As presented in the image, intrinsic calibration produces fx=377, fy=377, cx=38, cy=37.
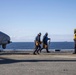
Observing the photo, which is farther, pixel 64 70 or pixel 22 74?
pixel 64 70

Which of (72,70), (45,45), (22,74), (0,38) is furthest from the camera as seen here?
(45,45)

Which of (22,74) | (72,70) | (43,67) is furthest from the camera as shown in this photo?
(43,67)

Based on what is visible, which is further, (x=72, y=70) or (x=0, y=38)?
(x=0, y=38)

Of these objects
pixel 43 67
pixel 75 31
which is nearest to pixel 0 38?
pixel 75 31

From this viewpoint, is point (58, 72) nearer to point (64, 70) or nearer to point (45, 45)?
point (64, 70)

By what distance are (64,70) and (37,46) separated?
15.0 metres

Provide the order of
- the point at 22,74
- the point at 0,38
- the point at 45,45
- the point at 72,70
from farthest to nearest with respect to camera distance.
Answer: the point at 45,45, the point at 0,38, the point at 72,70, the point at 22,74

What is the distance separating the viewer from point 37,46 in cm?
3309

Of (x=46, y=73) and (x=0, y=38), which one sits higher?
(x=0, y=38)

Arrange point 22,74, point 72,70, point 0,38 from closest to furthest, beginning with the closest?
point 22,74, point 72,70, point 0,38

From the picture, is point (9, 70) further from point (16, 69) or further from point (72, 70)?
point (72, 70)

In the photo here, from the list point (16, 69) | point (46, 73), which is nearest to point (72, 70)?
point (46, 73)

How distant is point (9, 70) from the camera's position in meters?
18.3

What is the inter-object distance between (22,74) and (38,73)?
0.77 metres
